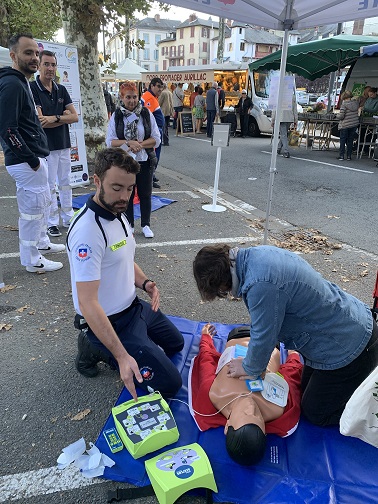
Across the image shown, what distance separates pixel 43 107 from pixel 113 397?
391 centimetres

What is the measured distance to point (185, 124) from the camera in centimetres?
1766

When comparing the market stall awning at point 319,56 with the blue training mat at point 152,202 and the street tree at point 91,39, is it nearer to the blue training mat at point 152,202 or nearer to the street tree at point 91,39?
the street tree at point 91,39

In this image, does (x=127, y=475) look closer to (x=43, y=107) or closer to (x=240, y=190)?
(x=43, y=107)

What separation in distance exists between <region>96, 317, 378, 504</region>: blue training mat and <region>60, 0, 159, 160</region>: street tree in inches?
317

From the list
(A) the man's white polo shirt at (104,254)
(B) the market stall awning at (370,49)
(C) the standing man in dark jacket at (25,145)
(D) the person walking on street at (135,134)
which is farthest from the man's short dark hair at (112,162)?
(B) the market stall awning at (370,49)

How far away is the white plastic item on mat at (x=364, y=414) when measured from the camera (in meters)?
2.03

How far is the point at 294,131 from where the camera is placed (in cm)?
1484

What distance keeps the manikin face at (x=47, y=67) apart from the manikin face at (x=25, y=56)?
3.05 feet

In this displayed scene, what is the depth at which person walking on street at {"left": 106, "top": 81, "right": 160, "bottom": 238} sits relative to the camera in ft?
16.1

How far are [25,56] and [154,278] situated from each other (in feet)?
8.20

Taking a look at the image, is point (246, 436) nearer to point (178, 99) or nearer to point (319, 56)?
point (319, 56)

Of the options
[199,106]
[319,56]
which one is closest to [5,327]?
[319,56]

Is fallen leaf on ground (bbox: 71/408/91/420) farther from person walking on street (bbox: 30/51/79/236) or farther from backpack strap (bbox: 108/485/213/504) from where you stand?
person walking on street (bbox: 30/51/79/236)

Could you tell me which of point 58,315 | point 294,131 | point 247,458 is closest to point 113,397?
point 247,458
